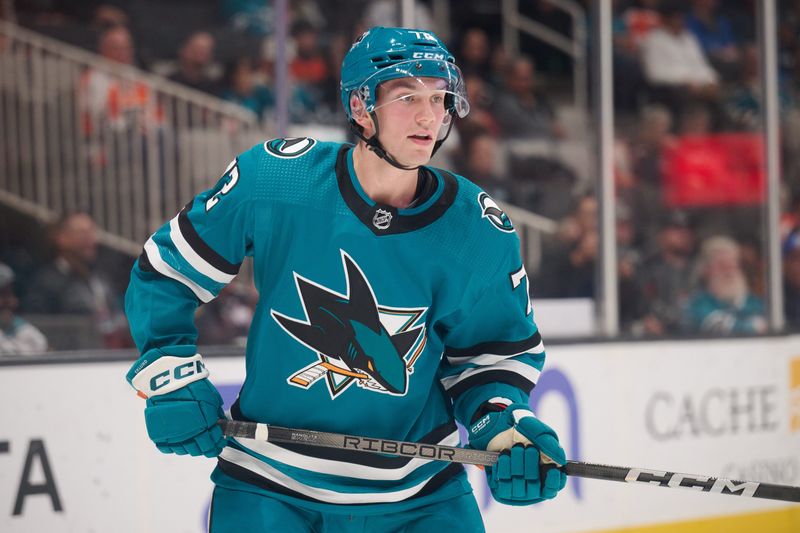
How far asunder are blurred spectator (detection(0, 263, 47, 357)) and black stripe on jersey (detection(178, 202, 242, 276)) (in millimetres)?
1247

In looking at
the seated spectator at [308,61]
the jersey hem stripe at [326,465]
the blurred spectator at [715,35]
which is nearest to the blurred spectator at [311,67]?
the seated spectator at [308,61]

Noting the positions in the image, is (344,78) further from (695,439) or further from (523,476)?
(695,439)

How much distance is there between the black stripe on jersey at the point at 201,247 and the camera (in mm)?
1815

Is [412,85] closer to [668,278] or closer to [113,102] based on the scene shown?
[113,102]

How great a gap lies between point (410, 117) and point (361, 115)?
3.8 inches

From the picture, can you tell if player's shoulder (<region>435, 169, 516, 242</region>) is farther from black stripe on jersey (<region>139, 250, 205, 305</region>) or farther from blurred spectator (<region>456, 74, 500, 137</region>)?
blurred spectator (<region>456, 74, 500, 137</region>)

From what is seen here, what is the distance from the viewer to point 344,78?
1871 millimetres

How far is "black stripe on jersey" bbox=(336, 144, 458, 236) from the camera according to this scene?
5.89 ft

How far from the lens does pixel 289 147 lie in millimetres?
1876

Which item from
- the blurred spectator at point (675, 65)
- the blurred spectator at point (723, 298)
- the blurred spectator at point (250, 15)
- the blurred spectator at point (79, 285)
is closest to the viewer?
the blurred spectator at point (79, 285)

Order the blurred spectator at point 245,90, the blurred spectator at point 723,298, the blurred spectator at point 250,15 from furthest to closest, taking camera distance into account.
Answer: the blurred spectator at point 250,15
the blurred spectator at point 245,90
the blurred spectator at point 723,298

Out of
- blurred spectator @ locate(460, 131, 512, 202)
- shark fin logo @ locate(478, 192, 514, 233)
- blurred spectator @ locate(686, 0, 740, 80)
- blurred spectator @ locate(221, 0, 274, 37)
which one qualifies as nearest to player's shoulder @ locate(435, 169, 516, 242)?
shark fin logo @ locate(478, 192, 514, 233)

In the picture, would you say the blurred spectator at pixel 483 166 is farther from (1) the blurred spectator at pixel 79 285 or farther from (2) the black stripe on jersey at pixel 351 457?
(2) the black stripe on jersey at pixel 351 457

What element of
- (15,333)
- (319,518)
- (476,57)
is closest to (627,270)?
(476,57)
